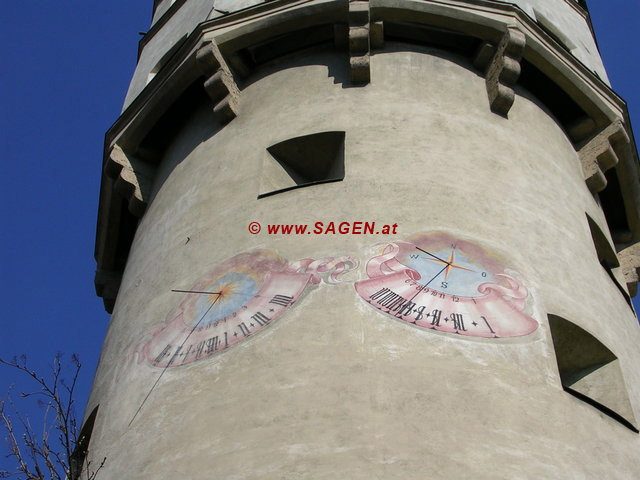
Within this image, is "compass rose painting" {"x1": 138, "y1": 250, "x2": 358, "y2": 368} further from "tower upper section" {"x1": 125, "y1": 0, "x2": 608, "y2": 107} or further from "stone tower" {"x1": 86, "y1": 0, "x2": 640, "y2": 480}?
"tower upper section" {"x1": 125, "y1": 0, "x2": 608, "y2": 107}

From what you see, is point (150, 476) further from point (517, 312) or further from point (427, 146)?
point (427, 146)

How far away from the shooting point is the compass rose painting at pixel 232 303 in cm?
902

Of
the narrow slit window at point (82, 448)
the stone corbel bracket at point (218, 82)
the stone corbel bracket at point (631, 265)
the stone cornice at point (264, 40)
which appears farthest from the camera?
the stone corbel bracket at point (631, 265)

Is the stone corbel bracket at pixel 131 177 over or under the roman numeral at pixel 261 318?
over

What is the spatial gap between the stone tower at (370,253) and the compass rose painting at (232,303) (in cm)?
2

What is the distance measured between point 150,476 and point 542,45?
6.73 meters

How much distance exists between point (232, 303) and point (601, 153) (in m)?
5.06

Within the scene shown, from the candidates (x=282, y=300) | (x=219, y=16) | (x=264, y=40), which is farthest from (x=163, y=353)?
(x=219, y=16)

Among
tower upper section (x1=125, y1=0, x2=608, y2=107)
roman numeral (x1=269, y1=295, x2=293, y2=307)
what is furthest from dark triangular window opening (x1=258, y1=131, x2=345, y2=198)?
tower upper section (x1=125, y1=0, x2=608, y2=107)

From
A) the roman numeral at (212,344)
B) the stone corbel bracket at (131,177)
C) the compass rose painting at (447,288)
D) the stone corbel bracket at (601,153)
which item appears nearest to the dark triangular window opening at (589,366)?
the compass rose painting at (447,288)

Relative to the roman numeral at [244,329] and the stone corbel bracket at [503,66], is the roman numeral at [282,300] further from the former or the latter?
the stone corbel bracket at [503,66]

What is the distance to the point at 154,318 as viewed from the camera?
32.6ft

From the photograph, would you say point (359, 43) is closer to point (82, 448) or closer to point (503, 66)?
point (503, 66)

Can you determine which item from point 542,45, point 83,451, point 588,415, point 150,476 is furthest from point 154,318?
point 542,45
